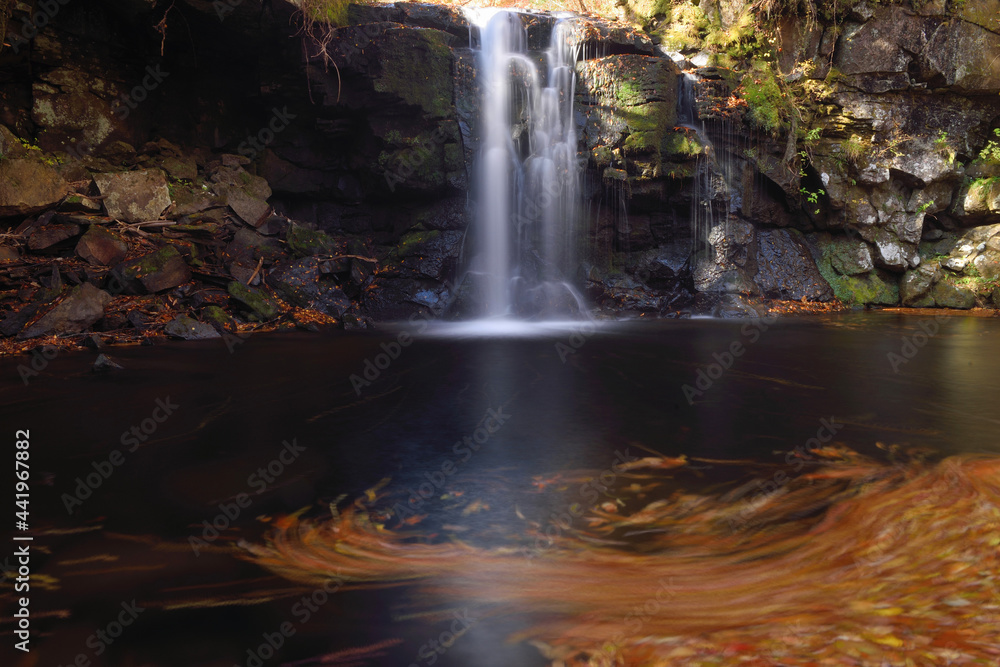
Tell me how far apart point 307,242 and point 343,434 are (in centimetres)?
916

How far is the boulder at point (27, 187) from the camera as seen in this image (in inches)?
364

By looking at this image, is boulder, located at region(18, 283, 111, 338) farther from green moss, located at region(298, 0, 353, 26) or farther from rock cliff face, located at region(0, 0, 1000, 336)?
green moss, located at region(298, 0, 353, 26)

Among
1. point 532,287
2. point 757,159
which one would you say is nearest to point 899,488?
point 532,287

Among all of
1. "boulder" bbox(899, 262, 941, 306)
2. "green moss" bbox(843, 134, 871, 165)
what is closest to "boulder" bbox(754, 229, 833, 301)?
"boulder" bbox(899, 262, 941, 306)

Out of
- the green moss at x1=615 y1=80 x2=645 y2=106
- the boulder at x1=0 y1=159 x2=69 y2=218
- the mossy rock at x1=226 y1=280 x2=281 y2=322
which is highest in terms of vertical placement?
the green moss at x1=615 y1=80 x2=645 y2=106

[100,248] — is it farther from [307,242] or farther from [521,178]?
[521,178]

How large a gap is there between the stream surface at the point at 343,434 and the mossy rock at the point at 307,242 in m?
3.59

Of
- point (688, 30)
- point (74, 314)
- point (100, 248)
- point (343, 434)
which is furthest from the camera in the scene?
point (688, 30)

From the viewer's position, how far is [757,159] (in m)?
14.4

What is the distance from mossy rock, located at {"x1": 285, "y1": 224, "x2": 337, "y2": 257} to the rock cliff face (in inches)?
5.5

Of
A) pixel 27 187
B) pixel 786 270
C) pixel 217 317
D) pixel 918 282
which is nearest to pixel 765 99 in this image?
pixel 786 270

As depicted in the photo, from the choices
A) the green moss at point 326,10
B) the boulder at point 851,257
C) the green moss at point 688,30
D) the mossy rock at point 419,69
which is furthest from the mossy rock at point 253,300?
the boulder at point 851,257

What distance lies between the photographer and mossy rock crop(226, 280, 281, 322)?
10.8 m

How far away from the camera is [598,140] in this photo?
13.3m
